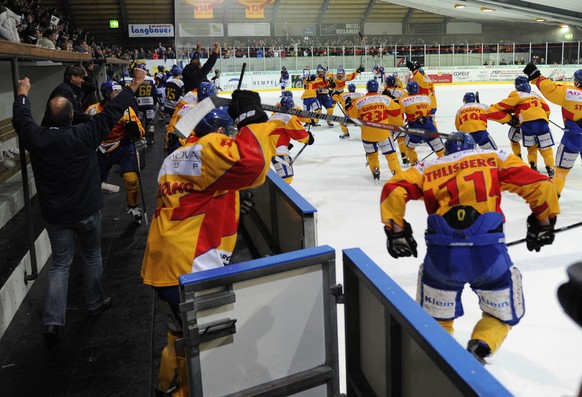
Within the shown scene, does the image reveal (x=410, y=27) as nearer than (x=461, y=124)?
No

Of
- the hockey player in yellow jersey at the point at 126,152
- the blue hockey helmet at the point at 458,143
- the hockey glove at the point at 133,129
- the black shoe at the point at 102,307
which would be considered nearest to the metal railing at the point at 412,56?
the hockey player in yellow jersey at the point at 126,152

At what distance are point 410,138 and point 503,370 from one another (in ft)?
19.7

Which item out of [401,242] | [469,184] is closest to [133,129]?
[401,242]

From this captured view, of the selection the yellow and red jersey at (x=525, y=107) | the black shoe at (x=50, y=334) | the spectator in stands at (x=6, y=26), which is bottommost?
the black shoe at (x=50, y=334)

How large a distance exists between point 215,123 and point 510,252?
3.38 m

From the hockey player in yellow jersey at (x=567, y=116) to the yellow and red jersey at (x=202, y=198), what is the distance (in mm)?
5423

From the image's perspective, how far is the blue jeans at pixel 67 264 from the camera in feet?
11.0

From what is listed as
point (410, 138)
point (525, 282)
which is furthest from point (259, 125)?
point (410, 138)

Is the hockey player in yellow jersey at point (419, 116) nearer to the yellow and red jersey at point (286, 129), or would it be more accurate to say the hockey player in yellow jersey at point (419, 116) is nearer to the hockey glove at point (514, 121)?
the hockey glove at point (514, 121)

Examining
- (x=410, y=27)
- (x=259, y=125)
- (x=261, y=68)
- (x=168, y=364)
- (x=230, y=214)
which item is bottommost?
(x=168, y=364)

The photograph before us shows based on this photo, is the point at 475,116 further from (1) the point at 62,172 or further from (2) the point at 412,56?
(2) the point at 412,56

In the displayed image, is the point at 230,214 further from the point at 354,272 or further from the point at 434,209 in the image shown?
the point at 434,209

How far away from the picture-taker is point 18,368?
3021 mm

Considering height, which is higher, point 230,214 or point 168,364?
point 230,214
